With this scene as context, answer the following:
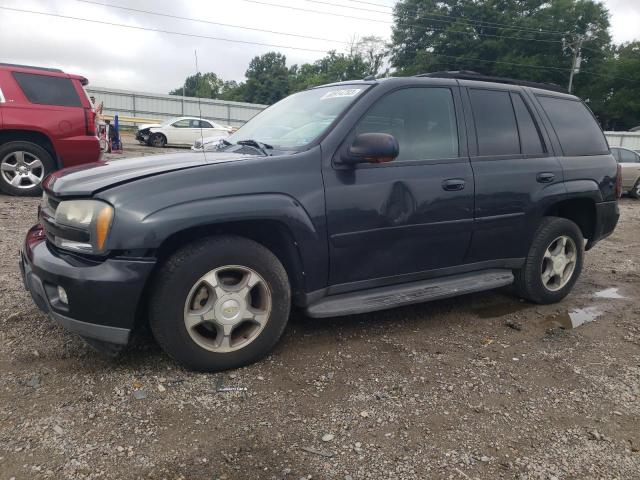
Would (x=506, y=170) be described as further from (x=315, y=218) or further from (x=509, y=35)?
(x=509, y=35)

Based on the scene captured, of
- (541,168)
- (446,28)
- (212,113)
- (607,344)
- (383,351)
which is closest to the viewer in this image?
(383,351)

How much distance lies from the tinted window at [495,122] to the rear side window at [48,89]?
6265 millimetres

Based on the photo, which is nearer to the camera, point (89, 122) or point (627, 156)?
point (89, 122)

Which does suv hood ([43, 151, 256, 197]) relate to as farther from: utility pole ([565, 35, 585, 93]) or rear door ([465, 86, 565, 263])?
utility pole ([565, 35, 585, 93])

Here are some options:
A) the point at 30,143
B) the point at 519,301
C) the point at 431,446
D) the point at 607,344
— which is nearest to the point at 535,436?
the point at 431,446

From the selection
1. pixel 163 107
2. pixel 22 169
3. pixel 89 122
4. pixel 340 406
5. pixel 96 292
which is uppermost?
pixel 163 107

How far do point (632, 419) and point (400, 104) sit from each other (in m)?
2.29

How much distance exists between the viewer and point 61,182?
2.76 metres

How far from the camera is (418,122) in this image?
10.9 ft

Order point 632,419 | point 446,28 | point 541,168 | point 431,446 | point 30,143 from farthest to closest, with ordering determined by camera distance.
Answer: point 446,28 < point 30,143 < point 541,168 < point 632,419 < point 431,446

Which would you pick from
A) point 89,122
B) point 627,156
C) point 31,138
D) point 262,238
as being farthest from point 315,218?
point 627,156

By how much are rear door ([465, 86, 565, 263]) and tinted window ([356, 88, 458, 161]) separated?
0.67 ft

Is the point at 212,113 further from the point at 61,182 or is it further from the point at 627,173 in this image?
the point at 61,182

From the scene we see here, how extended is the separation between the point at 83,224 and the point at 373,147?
1.62 m
